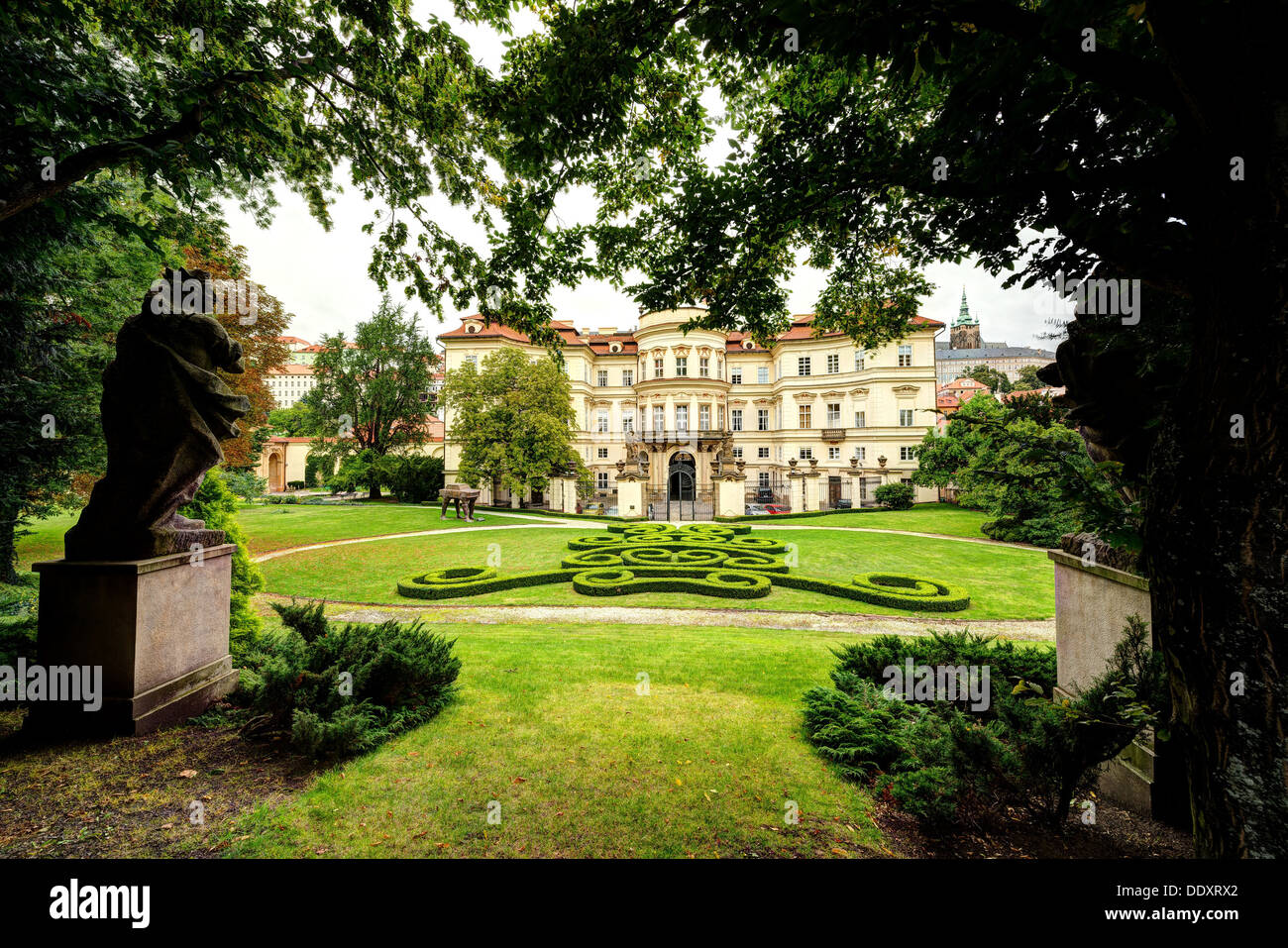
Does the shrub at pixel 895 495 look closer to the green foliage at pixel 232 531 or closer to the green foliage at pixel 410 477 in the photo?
the green foliage at pixel 410 477

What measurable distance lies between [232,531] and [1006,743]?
9258 millimetres

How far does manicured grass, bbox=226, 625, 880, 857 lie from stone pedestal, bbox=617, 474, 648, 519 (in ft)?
65.1

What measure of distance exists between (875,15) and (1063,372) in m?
3.11

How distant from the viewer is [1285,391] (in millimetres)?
1689

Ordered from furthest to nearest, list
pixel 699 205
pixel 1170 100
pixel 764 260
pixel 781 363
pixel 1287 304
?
pixel 781 363
pixel 764 260
pixel 699 205
pixel 1170 100
pixel 1287 304

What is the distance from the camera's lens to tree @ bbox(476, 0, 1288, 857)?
173cm

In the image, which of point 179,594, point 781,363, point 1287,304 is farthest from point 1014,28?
point 781,363

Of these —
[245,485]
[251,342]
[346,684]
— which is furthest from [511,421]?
[346,684]

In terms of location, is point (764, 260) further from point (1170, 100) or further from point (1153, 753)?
point (1153, 753)

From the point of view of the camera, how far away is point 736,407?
40.6m

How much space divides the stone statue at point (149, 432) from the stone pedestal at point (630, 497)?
2122 centimetres

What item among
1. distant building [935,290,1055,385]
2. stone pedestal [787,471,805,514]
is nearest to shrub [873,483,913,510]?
stone pedestal [787,471,805,514]

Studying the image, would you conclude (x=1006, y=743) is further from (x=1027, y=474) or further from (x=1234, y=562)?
(x=1027, y=474)

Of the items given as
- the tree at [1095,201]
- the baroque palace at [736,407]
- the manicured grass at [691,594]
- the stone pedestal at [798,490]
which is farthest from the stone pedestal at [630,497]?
the tree at [1095,201]
